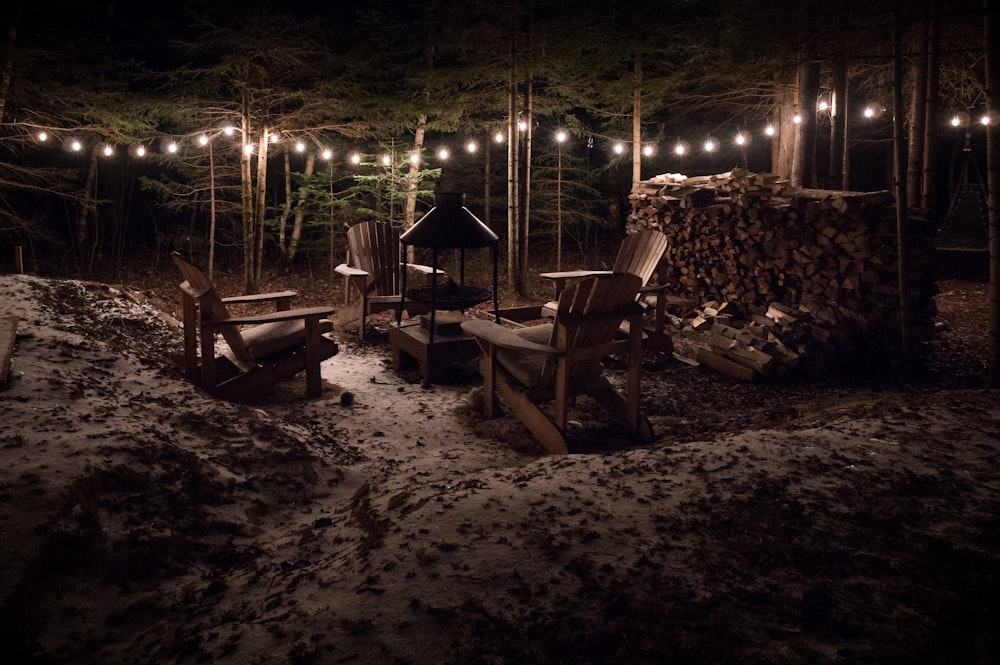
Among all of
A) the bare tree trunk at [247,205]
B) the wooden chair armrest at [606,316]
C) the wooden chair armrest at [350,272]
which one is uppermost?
the bare tree trunk at [247,205]

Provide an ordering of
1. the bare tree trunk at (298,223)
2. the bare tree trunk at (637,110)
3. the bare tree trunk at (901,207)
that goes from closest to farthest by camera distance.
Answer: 1. the bare tree trunk at (901,207)
2. the bare tree trunk at (637,110)
3. the bare tree trunk at (298,223)

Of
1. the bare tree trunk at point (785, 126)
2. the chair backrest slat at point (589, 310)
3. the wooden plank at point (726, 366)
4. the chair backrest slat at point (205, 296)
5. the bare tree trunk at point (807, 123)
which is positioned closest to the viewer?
the chair backrest slat at point (589, 310)

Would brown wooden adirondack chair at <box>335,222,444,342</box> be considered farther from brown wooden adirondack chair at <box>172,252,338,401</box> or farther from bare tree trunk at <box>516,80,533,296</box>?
bare tree trunk at <box>516,80,533,296</box>

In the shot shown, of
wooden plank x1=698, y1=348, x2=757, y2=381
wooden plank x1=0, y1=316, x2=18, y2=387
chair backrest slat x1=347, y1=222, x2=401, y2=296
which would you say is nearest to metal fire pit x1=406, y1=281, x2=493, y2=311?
chair backrest slat x1=347, y1=222, x2=401, y2=296

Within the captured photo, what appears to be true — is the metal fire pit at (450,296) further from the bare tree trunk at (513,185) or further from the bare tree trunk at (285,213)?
the bare tree trunk at (285,213)

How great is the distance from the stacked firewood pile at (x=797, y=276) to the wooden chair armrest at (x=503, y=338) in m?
2.61

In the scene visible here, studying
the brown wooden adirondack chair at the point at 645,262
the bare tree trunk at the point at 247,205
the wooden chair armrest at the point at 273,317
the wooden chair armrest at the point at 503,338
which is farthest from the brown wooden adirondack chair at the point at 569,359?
the bare tree trunk at the point at 247,205

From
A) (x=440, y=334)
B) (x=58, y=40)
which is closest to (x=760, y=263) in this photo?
(x=440, y=334)

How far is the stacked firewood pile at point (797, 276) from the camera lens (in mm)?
6223

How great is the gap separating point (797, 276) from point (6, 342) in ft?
23.4

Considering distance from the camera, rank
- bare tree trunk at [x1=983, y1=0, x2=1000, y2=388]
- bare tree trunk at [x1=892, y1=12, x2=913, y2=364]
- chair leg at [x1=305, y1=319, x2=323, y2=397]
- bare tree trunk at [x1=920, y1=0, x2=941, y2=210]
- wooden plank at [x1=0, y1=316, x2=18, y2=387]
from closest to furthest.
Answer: wooden plank at [x1=0, y1=316, x2=18, y2=387], bare tree trunk at [x1=983, y1=0, x2=1000, y2=388], chair leg at [x1=305, y1=319, x2=323, y2=397], bare tree trunk at [x1=892, y1=12, x2=913, y2=364], bare tree trunk at [x1=920, y1=0, x2=941, y2=210]

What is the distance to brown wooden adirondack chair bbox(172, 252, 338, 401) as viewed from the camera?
4.77m

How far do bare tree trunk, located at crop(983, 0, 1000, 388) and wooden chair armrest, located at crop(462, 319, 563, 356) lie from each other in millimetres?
3316

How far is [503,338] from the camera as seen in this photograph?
442 centimetres
